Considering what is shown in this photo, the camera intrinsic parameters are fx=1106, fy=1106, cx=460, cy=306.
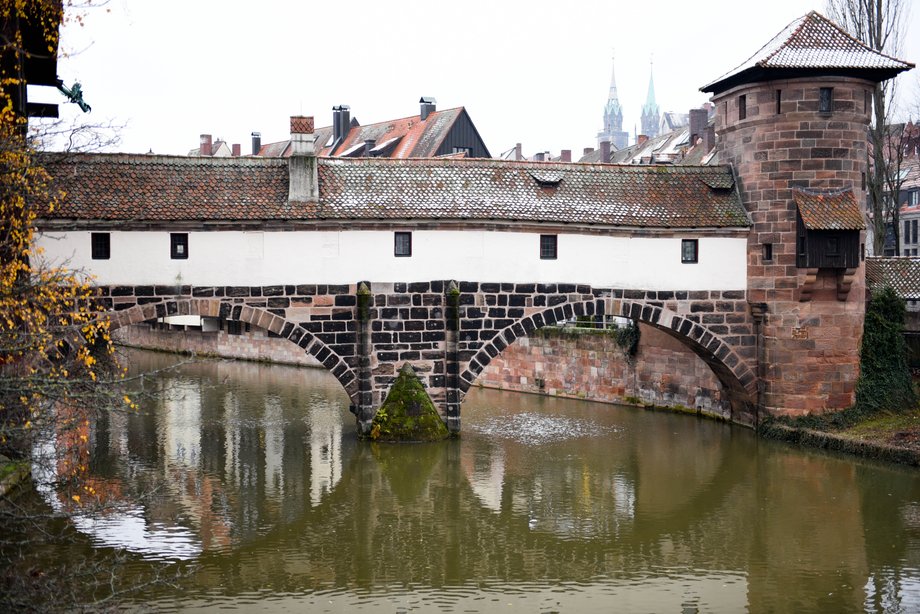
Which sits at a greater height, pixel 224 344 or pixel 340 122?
pixel 340 122

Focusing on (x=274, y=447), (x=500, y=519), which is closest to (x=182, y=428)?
(x=274, y=447)

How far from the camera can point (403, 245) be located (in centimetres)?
2070

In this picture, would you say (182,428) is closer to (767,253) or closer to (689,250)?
(689,250)

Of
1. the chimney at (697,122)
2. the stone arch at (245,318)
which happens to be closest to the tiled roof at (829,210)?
→ the stone arch at (245,318)

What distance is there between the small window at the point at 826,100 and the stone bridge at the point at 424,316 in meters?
3.80

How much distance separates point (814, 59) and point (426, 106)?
26691 mm

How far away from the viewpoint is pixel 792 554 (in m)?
13.7

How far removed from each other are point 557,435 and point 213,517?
29.2ft

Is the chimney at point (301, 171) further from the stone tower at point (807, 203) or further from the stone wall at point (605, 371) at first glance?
the stone wall at point (605, 371)

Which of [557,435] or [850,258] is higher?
[850,258]

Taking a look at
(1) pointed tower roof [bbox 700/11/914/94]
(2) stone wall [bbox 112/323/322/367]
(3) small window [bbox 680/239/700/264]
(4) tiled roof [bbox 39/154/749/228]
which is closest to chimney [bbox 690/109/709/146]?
(2) stone wall [bbox 112/323/322/367]

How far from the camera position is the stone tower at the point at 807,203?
814 inches

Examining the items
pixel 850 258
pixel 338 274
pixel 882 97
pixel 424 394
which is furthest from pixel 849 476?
pixel 882 97

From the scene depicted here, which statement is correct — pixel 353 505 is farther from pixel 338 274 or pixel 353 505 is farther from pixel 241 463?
pixel 338 274
